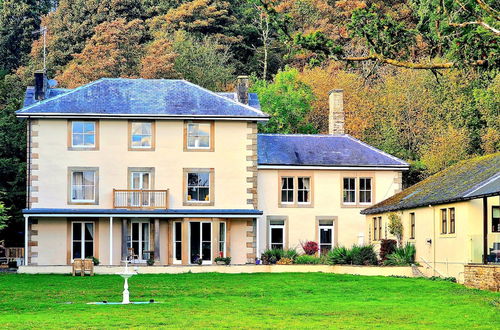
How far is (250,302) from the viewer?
29922mm

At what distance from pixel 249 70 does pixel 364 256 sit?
Answer: 44.4 m

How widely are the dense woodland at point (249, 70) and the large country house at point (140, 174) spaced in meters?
2.93

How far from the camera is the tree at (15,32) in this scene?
289 ft

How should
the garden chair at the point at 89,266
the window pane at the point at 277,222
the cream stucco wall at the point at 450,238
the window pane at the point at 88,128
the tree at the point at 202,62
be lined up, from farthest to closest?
the tree at the point at 202,62 → the window pane at the point at 277,222 → the window pane at the point at 88,128 → the garden chair at the point at 89,266 → the cream stucco wall at the point at 450,238

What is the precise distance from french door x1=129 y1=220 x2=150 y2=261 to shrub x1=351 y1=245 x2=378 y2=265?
400 inches

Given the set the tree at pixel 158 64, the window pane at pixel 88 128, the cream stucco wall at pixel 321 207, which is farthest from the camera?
the tree at pixel 158 64

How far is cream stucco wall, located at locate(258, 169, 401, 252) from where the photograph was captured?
5225cm

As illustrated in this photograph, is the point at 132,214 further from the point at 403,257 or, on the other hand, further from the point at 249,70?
the point at 249,70

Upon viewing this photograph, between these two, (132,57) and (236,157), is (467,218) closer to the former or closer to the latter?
(236,157)

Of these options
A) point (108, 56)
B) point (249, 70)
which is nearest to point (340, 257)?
point (108, 56)

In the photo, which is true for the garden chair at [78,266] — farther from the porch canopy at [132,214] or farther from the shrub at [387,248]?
the shrub at [387,248]

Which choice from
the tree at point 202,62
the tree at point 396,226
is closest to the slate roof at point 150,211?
the tree at point 396,226

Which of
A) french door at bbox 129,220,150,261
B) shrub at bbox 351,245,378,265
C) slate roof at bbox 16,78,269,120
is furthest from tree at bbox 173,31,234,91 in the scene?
shrub at bbox 351,245,378,265

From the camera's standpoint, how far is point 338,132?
56219 mm
